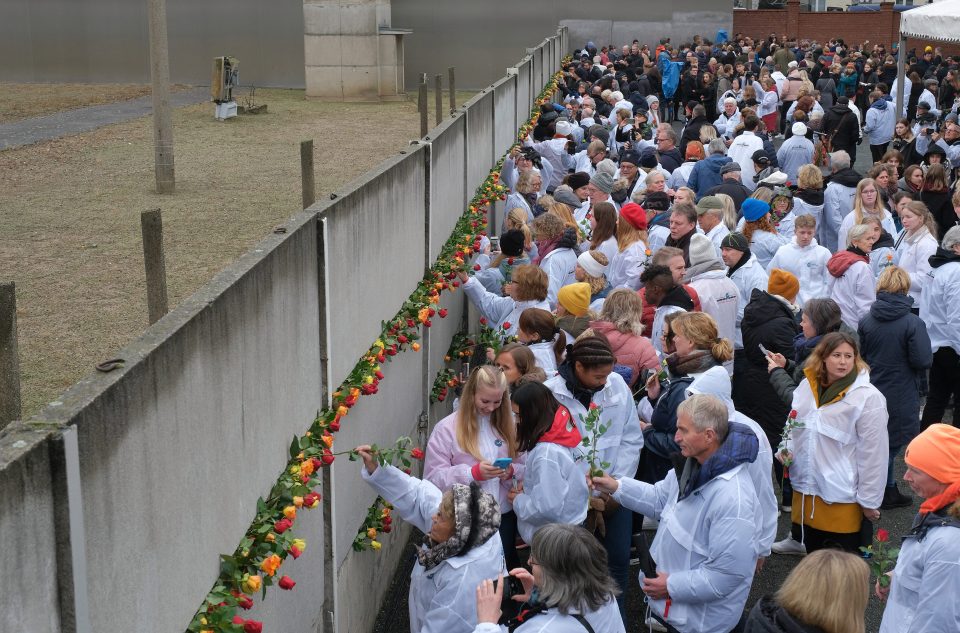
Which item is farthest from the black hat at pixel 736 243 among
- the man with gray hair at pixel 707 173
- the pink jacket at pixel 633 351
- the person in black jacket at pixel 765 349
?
the man with gray hair at pixel 707 173

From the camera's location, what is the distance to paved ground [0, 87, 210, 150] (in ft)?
76.9

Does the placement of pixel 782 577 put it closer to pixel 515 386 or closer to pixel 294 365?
pixel 515 386

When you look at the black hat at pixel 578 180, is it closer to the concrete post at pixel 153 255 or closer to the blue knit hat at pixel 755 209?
the blue knit hat at pixel 755 209

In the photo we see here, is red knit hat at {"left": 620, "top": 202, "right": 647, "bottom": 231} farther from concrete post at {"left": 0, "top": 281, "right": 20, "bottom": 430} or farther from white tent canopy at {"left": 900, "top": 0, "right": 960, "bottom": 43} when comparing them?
white tent canopy at {"left": 900, "top": 0, "right": 960, "bottom": 43}

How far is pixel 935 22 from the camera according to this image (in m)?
19.2

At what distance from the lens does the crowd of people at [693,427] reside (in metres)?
Answer: 4.55

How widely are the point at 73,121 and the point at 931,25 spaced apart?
19.1 m

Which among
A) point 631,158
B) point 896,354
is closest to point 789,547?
point 896,354

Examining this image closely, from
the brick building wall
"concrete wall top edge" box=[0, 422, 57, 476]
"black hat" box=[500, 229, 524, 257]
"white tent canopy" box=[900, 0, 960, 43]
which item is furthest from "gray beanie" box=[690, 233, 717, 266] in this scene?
the brick building wall

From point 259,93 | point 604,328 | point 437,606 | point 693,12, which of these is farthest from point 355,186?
point 693,12

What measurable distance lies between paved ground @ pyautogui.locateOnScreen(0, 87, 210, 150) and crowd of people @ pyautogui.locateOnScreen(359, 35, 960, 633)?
15257 mm

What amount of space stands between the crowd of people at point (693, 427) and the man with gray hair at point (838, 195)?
109mm

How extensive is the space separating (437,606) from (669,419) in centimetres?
197

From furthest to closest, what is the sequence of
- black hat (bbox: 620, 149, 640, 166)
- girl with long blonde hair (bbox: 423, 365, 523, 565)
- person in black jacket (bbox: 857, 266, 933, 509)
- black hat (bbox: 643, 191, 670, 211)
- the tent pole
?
the tent pole
black hat (bbox: 620, 149, 640, 166)
black hat (bbox: 643, 191, 670, 211)
person in black jacket (bbox: 857, 266, 933, 509)
girl with long blonde hair (bbox: 423, 365, 523, 565)
